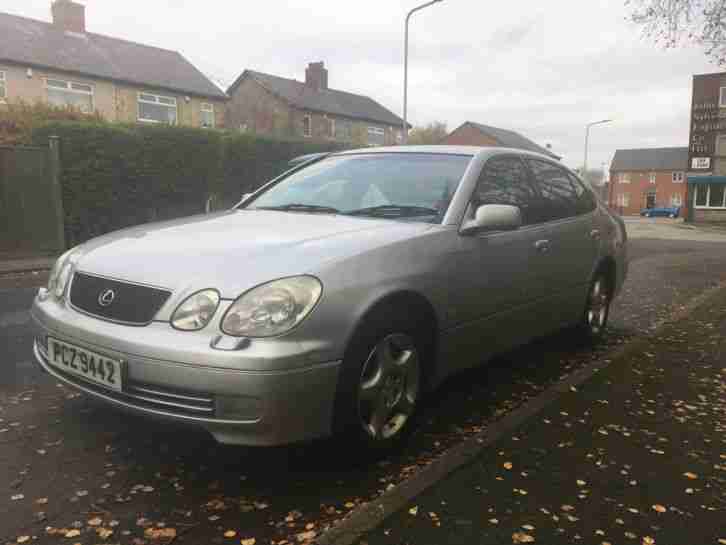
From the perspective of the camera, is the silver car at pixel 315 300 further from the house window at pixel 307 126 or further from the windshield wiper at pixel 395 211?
the house window at pixel 307 126

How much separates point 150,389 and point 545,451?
198 centimetres

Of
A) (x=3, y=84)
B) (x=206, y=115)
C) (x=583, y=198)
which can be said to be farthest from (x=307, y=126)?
(x=583, y=198)

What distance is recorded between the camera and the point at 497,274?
12.0 ft

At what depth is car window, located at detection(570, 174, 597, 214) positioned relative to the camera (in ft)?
16.6

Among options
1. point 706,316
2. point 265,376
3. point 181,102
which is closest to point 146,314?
point 265,376

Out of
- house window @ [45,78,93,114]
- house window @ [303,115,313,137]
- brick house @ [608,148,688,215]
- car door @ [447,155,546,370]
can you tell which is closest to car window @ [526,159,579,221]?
car door @ [447,155,546,370]

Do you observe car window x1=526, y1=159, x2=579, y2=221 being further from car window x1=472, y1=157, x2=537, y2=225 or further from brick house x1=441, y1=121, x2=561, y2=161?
brick house x1=441, y1=121, x2=561, y2=161

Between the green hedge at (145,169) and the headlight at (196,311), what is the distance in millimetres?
11241

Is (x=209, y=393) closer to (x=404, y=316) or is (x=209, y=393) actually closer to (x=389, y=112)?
(x=404, y=316)

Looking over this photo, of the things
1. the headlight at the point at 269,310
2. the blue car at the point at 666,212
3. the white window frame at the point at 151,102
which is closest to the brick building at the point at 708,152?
the blue car at the point at 666,212

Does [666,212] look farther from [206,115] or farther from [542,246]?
[542,246]

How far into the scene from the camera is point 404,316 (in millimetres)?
2980

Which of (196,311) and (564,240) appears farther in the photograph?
(564,240)

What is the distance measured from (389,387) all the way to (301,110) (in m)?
39.4
